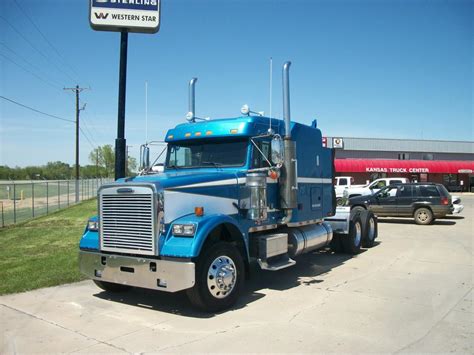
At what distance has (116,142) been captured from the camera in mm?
9977

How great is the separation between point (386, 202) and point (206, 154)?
45.6 ft

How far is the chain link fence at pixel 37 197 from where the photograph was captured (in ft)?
71.5

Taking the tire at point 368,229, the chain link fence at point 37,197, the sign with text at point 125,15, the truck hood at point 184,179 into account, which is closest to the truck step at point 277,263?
the truck hood at point 184,179

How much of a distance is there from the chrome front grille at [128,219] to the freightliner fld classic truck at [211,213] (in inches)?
0.5

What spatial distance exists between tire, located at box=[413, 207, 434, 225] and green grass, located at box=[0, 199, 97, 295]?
1363cm

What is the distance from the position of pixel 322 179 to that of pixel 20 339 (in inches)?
266

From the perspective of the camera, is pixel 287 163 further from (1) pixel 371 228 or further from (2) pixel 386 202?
(2) pixel 386 202

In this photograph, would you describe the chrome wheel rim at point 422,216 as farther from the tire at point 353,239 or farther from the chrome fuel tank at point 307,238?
the chrome fuel tank at point 307,238

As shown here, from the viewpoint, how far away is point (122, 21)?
404 inches

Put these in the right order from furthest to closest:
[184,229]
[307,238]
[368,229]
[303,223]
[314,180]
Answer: [368,229] → [314,180] → [303,223] → [307,238] → [184,229]

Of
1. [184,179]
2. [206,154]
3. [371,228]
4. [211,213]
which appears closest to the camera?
[184,179]

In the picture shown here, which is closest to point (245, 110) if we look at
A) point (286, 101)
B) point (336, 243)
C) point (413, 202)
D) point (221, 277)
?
point (286, 101)

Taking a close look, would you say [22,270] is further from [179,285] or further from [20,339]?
[179,285]

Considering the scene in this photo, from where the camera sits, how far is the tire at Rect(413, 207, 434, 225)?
18.8 m
